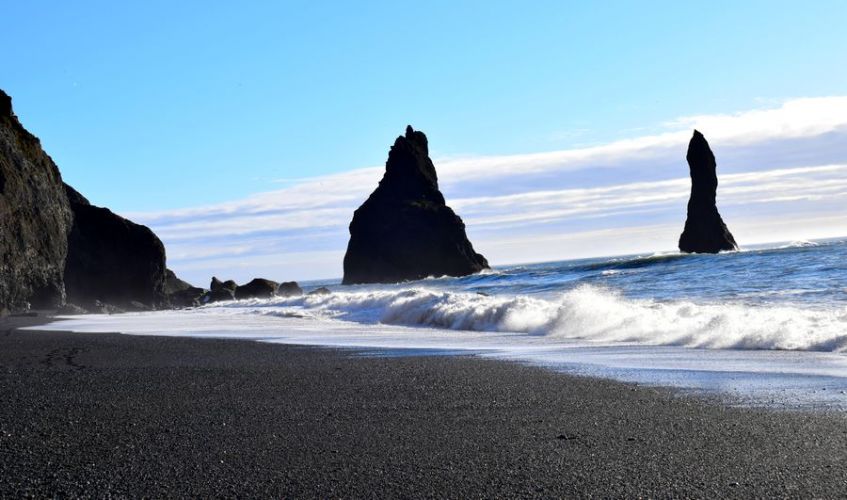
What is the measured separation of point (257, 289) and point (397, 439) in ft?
141

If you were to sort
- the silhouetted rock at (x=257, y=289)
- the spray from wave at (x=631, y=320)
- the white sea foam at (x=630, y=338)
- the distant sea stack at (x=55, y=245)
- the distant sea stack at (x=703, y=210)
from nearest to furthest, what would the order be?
1. the white sea foam at (x=630, y=338)
2. the spray from wave at (x=631, y=320)
3. the distant sea stack at (x=55, y=245)
4. the silhouetted rock at (x=257, y=289)
5. the distant sea stack at (x=703, y=210)

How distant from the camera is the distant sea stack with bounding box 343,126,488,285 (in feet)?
310

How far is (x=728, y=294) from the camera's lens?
1944cm

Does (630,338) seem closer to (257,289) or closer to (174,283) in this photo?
(257,289)

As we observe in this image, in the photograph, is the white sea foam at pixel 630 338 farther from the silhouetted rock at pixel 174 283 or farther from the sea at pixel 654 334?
the silhouetted rock at pixel 174 283

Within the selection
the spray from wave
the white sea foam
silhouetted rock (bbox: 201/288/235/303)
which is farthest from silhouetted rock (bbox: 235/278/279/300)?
the white sea foam

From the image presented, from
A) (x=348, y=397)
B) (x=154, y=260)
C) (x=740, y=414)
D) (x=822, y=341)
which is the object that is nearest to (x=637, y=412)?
(x=740, y=414)

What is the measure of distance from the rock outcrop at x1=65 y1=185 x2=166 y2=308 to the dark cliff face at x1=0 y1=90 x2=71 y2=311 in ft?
30.7

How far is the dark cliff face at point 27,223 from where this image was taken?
90.0 feet

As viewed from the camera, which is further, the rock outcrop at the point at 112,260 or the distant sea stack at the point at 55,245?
the rock outcrop at the point at 112,260

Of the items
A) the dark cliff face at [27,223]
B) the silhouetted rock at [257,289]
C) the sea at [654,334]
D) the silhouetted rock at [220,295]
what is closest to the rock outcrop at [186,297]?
the silhouetted rock at [220,295]

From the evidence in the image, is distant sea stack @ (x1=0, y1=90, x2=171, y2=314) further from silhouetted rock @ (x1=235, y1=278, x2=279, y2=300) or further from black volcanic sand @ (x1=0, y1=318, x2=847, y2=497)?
black volcanic sand @ (x1=0, y1=318, x2=847, y2=497)

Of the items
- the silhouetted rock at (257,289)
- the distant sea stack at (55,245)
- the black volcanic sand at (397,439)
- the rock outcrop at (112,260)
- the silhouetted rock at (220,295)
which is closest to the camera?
the black volcanic sand at (397,439)

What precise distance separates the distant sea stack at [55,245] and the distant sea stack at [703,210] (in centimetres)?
→ 5940
